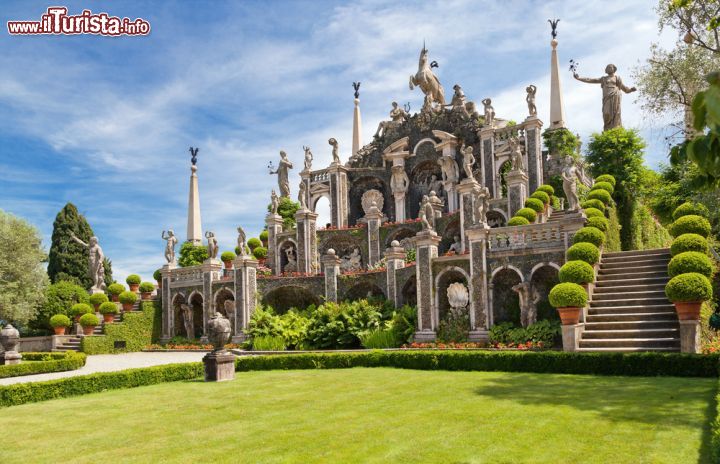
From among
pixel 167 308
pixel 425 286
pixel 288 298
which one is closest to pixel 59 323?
pixel 167 308

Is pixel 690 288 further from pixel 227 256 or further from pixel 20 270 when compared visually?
pixel 20 270

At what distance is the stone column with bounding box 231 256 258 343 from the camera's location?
32.1 metres

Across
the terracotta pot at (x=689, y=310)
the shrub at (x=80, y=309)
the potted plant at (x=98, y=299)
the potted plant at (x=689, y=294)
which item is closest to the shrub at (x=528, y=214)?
the potted plant at (x=689, y=294)

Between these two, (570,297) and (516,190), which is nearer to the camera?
(570,297)

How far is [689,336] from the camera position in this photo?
1680 centimetres

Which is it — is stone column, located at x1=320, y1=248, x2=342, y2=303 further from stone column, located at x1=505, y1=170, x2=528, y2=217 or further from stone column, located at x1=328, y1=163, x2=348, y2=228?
stone column, located at x1=328, y1=163, x2=348, y2=228

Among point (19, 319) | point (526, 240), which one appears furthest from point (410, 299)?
point (19, 319)

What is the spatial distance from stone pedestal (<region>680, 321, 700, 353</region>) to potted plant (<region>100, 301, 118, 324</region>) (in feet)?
93.2

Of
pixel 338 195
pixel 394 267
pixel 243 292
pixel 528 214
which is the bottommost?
pixel 243 292

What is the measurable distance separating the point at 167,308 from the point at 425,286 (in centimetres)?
1730

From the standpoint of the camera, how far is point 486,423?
9.75m

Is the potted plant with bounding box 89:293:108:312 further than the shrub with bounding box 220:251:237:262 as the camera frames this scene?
No

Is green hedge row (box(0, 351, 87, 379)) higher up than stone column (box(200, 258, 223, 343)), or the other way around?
stone column (box(200, 258, 223, 343))

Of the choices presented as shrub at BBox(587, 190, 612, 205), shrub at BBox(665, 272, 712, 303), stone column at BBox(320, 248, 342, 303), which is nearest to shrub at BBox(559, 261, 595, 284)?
shrub at BBox(665, 272, 712, 303)
